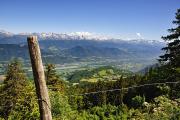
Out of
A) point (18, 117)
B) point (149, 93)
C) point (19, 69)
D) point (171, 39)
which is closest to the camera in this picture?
point (18, 117)

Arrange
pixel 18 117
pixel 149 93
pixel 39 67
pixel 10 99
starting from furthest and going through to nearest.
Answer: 1. pixel 149 93
2. pixel 10 99
3. pixel 18 117
4. pixel 39 67

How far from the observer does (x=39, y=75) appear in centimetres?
888

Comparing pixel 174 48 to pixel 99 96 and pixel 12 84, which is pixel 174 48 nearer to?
pixel 12 84

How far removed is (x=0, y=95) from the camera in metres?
52.6

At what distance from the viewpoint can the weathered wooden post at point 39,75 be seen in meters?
8.74

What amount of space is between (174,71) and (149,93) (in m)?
61.9

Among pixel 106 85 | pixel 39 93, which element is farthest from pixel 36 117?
pixel 106 85

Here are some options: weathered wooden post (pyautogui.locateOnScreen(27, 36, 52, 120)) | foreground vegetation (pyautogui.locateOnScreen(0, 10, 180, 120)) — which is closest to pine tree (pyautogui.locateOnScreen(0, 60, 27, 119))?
foreground vegetation (pyautogui.locateOnScreen(0, 10, 180, 120))

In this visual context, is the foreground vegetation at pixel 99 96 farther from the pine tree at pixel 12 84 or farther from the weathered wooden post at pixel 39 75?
the weathered wooden post at pixel 39 75

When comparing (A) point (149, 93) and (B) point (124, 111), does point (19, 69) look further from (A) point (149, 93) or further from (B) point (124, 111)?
(A) point (149, 93)

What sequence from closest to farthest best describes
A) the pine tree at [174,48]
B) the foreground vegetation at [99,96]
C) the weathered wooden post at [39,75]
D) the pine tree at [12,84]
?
the weathered wooden post at [39,75] → the foreground vegetation at [99,96] → the pine tree at [174,48] → the pine tree at [12,84]

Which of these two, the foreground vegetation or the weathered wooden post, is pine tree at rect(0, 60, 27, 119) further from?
the weathered wooden post

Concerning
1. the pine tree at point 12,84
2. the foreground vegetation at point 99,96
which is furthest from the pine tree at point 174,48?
the pine tree at point 12,84

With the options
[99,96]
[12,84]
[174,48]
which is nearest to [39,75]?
[174,48]
